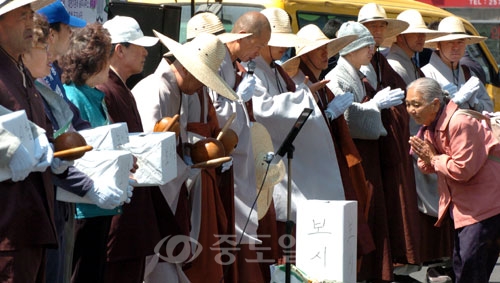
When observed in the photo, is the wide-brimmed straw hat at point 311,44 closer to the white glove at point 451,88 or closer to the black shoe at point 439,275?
the white glove at point 451,88

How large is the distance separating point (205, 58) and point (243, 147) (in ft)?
2.46

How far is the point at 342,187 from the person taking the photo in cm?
734

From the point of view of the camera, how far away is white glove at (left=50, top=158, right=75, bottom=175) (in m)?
4.34

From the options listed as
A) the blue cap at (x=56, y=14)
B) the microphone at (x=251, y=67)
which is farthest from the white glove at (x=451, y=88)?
the blue cap at (x=56, y=14)

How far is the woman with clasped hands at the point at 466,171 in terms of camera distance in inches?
261

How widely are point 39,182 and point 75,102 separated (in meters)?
1.09

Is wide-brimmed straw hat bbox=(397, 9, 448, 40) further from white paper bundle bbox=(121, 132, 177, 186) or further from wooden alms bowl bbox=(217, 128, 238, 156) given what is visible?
white paper bundle bbox=(121, 132, 177, 186)

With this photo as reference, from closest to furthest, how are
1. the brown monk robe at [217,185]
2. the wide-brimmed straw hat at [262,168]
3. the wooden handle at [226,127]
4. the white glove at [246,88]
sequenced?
the wooden handle at [226,127] → the brown monk robe at [217,185] → the white glove at [246,88] → the wide-brimmed straw hat at [262,168]

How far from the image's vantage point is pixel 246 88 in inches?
258

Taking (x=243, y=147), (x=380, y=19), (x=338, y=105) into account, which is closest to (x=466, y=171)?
(x=338, y=105)

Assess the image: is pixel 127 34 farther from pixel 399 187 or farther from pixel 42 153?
pixel 399 187

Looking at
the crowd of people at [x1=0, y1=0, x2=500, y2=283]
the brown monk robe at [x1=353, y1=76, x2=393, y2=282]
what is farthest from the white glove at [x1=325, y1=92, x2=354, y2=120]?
the brown monk robe at [x1=353, y1=76, x2=393, y2=282]

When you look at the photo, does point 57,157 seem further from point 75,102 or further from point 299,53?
point 299,53

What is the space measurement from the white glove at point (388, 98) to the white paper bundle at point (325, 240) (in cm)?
154
